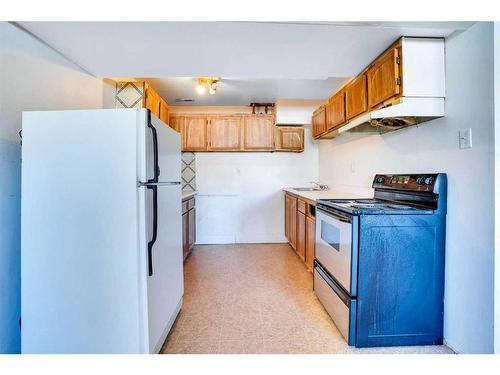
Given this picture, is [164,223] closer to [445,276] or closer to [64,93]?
[64,93]

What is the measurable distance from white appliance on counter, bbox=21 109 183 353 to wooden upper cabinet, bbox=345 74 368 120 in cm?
173

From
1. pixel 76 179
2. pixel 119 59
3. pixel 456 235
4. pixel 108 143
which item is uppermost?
pixel 119 59

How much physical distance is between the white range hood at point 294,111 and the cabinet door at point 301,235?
1.49 m

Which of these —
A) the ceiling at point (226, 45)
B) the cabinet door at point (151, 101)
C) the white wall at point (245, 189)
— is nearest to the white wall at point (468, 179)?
the ceiling at point (226, 45)

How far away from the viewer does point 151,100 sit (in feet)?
9.46

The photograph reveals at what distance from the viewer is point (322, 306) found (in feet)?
6.99

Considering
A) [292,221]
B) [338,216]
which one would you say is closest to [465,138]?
[338,216]

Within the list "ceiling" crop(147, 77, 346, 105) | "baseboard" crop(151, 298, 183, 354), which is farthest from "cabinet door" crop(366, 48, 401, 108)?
"baseboard" crop(151, 298, 183, 354)

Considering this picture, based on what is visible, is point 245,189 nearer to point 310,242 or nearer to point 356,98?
point 310,242

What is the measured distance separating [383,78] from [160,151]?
1.64 meters

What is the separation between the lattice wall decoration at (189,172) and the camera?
420 cm

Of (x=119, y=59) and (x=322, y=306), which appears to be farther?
(x=322, y=306)
